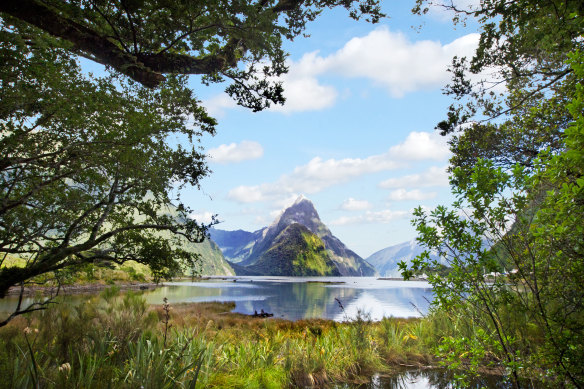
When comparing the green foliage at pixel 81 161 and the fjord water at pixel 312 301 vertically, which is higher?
the green foliage at pixel 81 161

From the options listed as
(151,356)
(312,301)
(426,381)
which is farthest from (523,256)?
(312,301)

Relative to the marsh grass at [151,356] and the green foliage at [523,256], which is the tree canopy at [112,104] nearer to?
the marsh grass at [151,356]

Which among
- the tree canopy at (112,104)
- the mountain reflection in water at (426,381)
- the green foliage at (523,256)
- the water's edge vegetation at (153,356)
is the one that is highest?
the tree canopy at (112,104)

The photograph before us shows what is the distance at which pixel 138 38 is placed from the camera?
682 cm

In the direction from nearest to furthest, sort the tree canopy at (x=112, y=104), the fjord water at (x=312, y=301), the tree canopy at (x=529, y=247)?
the tree canopy at (x=529, y=247) < the tree canopy at (x=112, y=104) < the fjord water at (x=312, y=301)

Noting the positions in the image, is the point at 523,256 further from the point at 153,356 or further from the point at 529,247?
the point at 153,356

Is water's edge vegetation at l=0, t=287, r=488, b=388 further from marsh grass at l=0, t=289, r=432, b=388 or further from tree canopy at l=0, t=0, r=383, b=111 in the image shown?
tree canopy at l=0, t=0, r=383, b=111

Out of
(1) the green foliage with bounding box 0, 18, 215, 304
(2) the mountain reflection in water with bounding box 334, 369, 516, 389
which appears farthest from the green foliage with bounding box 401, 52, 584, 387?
(1) the green foliage with bounding box 0, 18, 215, 304

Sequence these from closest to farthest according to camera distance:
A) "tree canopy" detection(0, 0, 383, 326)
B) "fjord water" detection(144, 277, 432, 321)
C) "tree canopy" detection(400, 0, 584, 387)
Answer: "tree canopy" detection(400, 0, 584, 387) < "tree canopy" detection(0, 0, 383, 326) < "fjord water" detection(144, 277, 432, 321)

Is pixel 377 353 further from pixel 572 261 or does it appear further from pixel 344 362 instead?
pixel 572 261

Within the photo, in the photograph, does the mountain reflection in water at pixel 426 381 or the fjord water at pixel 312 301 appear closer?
the mountain reflection in water at pixel 426 381

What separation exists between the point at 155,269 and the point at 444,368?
916 centimetres

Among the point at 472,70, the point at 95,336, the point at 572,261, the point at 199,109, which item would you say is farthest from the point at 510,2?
the point at 95,336

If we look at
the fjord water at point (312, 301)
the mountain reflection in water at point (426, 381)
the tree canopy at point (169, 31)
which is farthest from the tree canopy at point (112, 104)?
the mountain reflection in water at point (426, 381)
